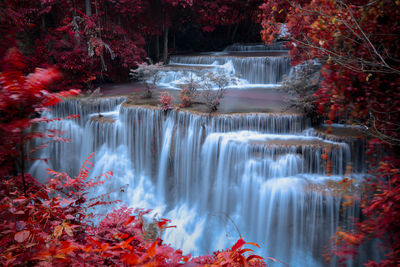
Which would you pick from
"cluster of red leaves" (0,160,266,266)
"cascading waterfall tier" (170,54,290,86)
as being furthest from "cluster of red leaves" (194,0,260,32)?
"cluster of red leaves" (0,160,266,266)

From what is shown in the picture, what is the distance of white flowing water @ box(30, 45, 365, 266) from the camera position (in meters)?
6.37

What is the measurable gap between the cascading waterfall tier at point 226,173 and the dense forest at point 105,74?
0.64 meters

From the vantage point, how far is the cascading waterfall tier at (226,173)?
636 cm

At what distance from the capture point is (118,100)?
38.1 feet

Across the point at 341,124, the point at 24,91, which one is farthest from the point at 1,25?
the point at 341,124

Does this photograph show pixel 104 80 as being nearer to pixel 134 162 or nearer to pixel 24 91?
pixel 134 162

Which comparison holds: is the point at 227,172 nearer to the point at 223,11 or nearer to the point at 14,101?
the point at 14,101

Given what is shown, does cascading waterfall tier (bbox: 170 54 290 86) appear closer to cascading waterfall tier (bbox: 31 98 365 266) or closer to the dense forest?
the dense forest

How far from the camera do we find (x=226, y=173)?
766cm

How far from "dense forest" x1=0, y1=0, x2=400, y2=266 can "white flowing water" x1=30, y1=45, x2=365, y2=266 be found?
589 mm

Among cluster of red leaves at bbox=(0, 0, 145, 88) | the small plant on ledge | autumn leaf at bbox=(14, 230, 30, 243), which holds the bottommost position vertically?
autumn leaf at bbox=(14, 230, 30, 243)

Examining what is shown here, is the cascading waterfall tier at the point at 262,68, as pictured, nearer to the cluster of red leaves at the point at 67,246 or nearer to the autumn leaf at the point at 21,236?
the cluster of red leaves at the point at 67,246

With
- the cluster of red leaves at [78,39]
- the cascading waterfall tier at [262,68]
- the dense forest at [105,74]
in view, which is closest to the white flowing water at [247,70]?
the cascading waterfall tier at [262,68]

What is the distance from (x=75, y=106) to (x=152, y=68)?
3875mm
